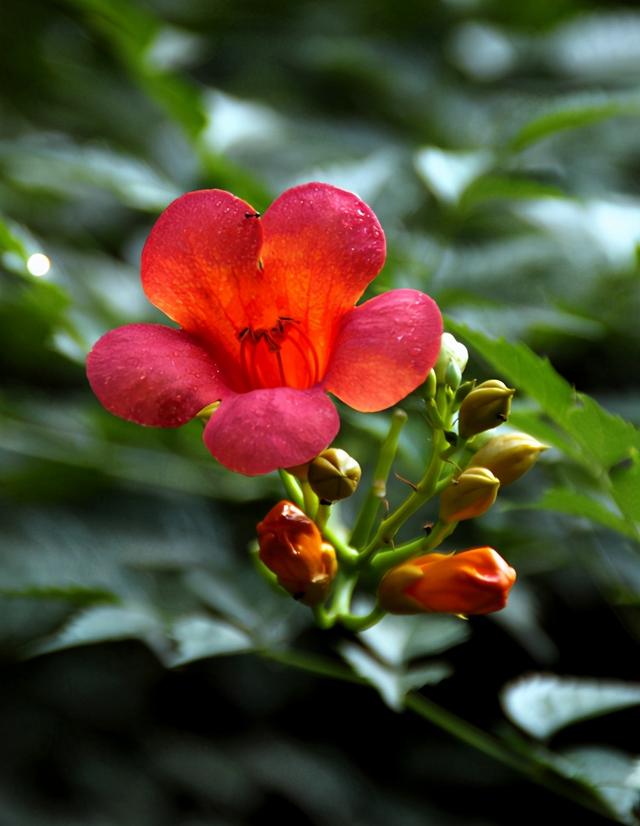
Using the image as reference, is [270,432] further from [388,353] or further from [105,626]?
[105,626]

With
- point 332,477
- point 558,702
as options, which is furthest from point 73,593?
point 558,702

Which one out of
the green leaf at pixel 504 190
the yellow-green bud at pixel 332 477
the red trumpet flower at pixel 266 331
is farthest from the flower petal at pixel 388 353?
the green leaf at pixel 504 190

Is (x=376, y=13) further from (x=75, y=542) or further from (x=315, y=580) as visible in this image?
(x=315, y=580)

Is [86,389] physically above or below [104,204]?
below

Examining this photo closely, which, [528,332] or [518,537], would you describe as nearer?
[518,537]

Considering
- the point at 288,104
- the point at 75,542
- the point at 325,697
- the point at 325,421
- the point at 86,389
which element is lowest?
the point at 325,697

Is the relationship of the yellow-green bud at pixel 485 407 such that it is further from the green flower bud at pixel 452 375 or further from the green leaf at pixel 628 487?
the green leaf at pixel 628 487

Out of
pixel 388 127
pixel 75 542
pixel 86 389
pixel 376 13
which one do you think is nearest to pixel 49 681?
pixel 75 542
